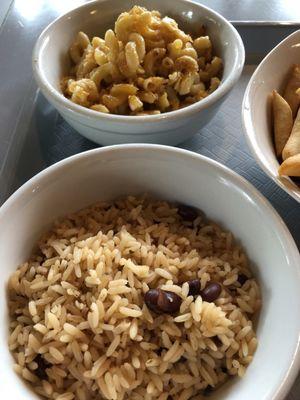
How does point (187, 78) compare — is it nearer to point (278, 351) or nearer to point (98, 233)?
point (98, 233)

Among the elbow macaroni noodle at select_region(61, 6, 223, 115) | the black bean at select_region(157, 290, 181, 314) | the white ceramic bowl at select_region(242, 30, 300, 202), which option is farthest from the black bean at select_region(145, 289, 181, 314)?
the elbow macaroni noodle at select_region(61, 6, 223, 115)

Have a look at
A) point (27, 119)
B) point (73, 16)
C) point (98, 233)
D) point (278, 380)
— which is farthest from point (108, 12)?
point (278, 380)

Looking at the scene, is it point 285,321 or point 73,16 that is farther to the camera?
point 73,16

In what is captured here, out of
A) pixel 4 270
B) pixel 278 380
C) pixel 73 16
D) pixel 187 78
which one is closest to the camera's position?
pixel 278 380

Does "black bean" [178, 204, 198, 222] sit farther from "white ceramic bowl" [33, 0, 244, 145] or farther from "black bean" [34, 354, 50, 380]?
"black bean" [34, 354, 50, 380]

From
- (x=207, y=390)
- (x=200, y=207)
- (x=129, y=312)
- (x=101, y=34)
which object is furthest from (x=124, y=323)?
(x=101, y=34)

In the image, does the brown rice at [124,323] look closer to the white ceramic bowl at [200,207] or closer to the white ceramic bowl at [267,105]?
the white ceramic bowl at [200,207]

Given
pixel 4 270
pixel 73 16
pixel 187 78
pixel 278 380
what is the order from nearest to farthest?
pixel 278 380, pixel 4 270, pixel 187 78, pixel 73 16
